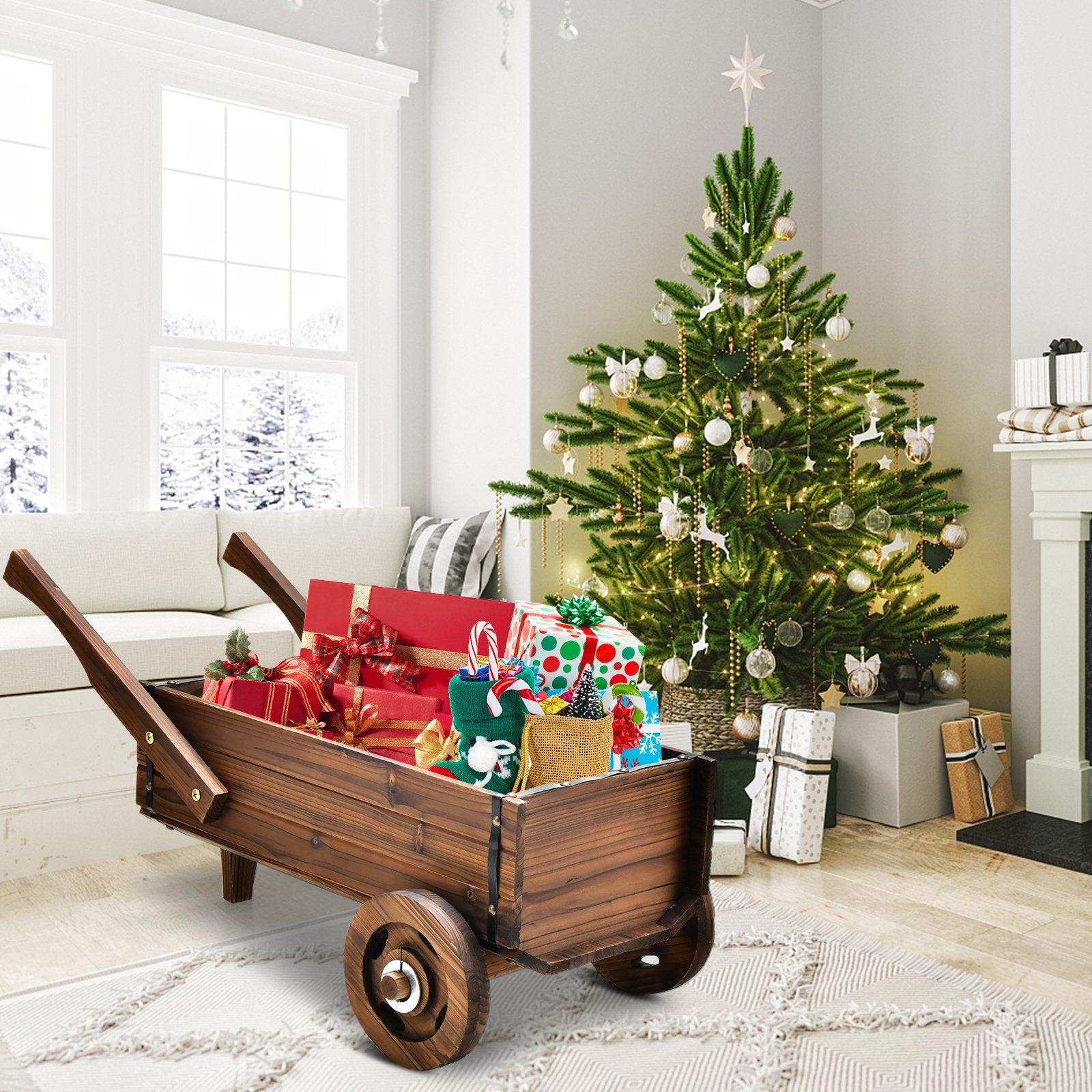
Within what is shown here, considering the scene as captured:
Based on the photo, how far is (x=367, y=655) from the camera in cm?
205

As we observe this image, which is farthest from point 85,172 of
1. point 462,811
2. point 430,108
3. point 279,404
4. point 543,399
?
point 462,811

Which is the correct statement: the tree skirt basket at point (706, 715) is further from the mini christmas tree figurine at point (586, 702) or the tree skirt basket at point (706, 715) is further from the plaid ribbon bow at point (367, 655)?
the mini christmas tree figurine at point (586, 702)

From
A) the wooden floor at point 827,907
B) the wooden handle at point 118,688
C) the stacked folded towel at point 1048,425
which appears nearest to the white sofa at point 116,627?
the wooden floor at point 827,907

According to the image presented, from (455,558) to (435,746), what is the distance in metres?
1.79

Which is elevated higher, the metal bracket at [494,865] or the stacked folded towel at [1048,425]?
the stacked folded towel at [1048,425]

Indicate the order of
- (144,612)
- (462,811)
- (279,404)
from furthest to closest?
(279,404), (144,612), (462,811)

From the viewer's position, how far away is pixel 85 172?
11.4 feet

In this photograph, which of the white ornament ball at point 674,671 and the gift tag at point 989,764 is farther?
the gift tag at point 989,764

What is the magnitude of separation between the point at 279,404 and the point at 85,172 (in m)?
0.96

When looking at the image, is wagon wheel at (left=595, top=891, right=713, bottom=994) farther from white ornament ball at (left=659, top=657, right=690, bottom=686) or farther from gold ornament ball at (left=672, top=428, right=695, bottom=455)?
gold ornament ball at (left=672, top=428, right=695, bottom=455)

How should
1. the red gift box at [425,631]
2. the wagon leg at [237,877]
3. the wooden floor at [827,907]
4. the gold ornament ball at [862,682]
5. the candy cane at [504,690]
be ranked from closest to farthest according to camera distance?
the candy cane at [504,690], the red gift box at [425,631], the wooden floor at [827,907], the wagon leg at [237,877], the gold ornament ball at [862,682]

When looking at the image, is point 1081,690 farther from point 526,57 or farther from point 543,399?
point 526,57

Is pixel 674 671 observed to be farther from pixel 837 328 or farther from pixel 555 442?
pixel 837 328

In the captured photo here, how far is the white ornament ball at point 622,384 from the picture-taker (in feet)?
10.0
